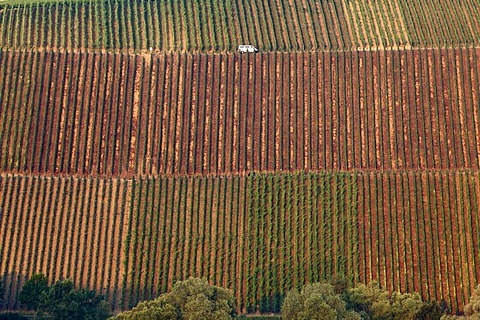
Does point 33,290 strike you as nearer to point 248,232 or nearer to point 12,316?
point 12,316

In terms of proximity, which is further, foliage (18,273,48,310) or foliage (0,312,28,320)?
foliage (0,312,28,320)

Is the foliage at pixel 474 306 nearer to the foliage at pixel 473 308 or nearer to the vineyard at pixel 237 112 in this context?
the foliage at pixel 473 308

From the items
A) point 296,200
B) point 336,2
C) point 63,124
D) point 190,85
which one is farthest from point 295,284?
point 336,2

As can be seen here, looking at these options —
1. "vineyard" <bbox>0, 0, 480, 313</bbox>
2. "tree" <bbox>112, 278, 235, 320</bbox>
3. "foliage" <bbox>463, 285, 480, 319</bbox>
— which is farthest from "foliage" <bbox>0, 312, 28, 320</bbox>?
"foliage" <bbox>463, 285, 480, 319</bbox>

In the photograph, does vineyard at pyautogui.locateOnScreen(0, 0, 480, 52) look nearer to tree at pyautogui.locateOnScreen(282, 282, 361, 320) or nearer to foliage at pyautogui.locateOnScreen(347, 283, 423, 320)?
foliage at pyautogui.locateOnScreen(347, 283, 423, 320)

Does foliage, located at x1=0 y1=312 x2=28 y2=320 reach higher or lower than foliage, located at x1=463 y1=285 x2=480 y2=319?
lower

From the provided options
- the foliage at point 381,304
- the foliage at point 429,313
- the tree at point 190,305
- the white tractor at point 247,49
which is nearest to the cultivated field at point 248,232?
the foliage at point 381,304
